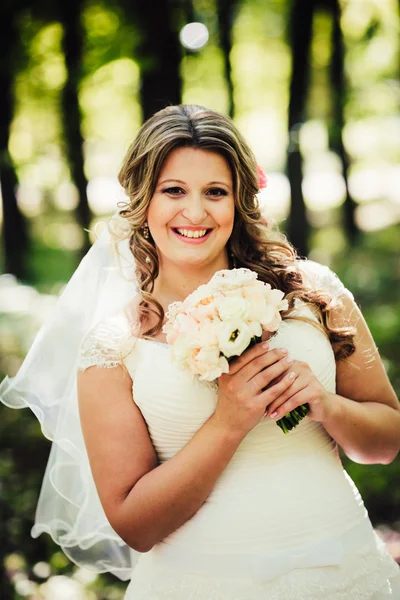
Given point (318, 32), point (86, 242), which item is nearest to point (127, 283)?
point (86, 242)

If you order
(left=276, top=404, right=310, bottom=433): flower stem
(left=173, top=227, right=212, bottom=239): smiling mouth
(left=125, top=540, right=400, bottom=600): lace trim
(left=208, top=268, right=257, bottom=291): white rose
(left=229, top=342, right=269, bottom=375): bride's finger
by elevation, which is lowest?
(left=125, top=540, right=400, bottom=600): lace trim

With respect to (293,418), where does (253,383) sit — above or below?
above

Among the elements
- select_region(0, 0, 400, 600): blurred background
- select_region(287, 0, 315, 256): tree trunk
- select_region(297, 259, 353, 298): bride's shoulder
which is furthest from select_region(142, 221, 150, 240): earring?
select_region(287, 0, 315, 256): tree trunk

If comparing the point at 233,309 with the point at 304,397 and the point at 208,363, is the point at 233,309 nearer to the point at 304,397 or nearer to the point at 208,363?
the point at 208,363

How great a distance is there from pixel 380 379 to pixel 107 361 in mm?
1162

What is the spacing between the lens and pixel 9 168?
11.8 meters

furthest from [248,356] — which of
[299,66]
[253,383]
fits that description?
[299,66]

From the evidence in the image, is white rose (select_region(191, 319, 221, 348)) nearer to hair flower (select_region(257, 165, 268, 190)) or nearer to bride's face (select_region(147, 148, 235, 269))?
bride's face (select_region(147, 148, 235, 269))

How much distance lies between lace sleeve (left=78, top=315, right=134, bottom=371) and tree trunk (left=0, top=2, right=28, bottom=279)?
26.7ft

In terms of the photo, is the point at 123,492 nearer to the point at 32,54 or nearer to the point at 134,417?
the point at 134,417

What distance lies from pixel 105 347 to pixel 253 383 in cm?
68

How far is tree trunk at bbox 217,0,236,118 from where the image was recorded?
43.0 ft

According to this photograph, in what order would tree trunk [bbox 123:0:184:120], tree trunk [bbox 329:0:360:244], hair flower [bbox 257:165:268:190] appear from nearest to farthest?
hair flower [bbox 257:165:268:190], tree trunk [bbox 123:0:184:120], tree trunk [bbox 329:0:360:244]

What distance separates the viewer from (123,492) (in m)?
2.67
